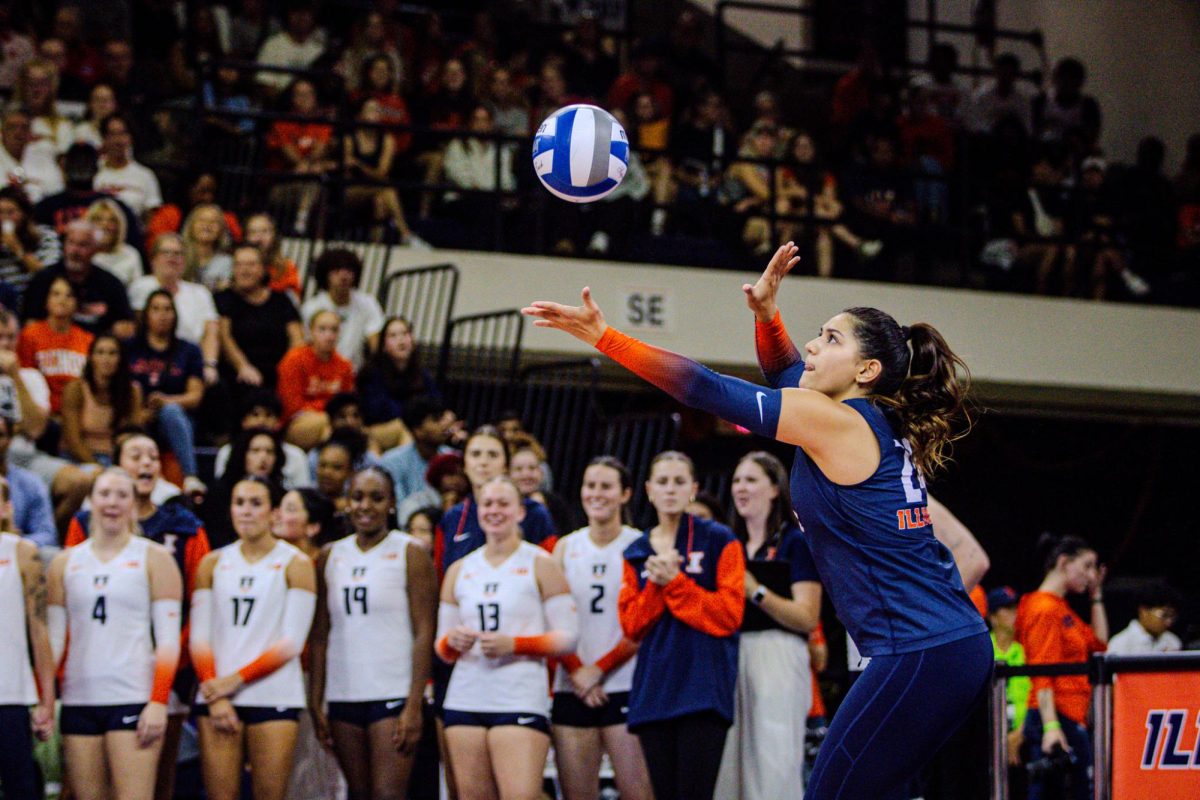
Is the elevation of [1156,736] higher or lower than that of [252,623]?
lower

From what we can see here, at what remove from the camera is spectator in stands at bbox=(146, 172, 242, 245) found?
1076cm

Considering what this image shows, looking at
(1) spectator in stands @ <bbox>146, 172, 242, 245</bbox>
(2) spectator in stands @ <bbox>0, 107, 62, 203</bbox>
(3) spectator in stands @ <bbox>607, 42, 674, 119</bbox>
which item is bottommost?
(1) spectator in stands @ <bbox>146, 172, 242, 245</bbox>

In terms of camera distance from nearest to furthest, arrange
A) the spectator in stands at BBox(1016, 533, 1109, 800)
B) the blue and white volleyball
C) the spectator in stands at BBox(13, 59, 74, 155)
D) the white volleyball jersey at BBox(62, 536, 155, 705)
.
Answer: the blue and white volleyball, the white volleyball jersey at BBox(62, 536, 155, 705), the spectator in stands at BBox(1016, 533, 1109, 800), the spectator in stands at BBox(13, 59, 74, 155)

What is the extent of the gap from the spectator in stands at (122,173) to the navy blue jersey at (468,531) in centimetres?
442

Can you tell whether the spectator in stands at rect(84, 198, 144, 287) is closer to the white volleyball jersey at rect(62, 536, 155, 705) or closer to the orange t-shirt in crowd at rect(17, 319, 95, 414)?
the orange t-shirt in crowd at rect(17, 319, 95, 414)

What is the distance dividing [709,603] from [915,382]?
2.34m

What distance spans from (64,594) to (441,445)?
290 centimetres

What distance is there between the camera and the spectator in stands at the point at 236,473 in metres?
8.00

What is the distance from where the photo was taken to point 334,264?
411 inches

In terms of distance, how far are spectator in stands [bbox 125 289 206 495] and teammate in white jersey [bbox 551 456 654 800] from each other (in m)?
2.84

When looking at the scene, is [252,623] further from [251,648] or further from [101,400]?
[101,400]

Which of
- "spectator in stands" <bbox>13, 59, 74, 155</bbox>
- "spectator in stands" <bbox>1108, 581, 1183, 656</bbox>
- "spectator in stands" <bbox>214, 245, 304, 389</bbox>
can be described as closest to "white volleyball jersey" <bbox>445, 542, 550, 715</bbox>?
"spectator in stands" <bbox>214, 245, 304, 389</bbox>

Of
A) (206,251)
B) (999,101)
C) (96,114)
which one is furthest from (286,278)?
(999,101)

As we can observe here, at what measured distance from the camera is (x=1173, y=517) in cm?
1434
